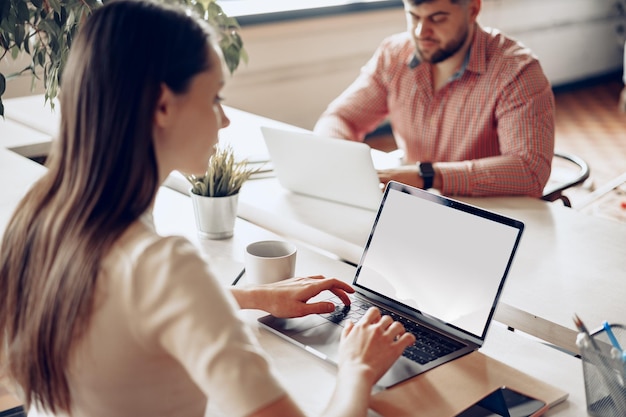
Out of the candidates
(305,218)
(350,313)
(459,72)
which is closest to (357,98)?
(459,72)

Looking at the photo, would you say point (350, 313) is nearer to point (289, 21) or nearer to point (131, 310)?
point (131, 310)

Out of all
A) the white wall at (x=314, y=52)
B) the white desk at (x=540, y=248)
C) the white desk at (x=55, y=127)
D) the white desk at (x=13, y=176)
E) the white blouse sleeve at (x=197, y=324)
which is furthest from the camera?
the white wall at (x=314, y=52)

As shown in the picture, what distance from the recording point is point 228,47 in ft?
6.84

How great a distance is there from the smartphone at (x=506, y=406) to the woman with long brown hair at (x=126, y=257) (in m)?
0.37

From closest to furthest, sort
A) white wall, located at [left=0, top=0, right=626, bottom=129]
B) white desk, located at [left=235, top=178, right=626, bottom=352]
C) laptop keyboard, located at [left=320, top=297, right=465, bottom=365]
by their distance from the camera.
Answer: laptop keyboard, located at [left=320, top=297, right=465, bottom=365]
white desk, located at [left=235, top=178, right=626, bottom=352]
white wall, located at [left=0, top=0, right=626, bottom=129]

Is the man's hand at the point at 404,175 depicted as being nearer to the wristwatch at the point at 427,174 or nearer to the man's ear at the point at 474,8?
the wristwatch at the point at 427,174

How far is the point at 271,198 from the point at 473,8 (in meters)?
1.01

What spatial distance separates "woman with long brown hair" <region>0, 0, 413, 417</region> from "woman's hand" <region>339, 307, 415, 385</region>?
21cm

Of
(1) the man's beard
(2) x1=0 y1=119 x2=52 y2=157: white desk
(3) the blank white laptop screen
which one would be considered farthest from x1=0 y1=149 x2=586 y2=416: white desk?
(1) the man's beard

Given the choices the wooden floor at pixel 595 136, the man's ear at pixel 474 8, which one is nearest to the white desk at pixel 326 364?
the man's ear at pixel 474 8

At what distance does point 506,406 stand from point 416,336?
0.21 metres

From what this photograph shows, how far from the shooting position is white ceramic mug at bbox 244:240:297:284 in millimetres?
1432

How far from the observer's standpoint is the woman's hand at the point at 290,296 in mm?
1325

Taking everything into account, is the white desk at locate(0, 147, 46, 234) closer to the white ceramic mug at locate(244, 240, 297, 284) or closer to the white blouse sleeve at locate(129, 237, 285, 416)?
the white ceramic mug at locate(244, 240, 297, 284)
